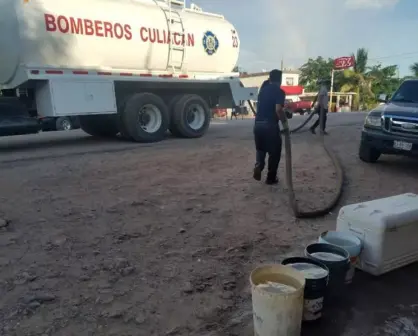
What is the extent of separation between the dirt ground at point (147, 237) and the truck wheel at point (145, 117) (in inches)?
113

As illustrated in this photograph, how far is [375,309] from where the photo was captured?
280 centimetres

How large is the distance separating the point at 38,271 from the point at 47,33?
6.89 m

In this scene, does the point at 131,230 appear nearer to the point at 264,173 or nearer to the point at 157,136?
the point at 264,173

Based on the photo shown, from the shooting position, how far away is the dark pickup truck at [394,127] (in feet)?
21.3

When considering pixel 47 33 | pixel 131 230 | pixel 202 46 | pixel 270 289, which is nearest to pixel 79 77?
pixel 47 33

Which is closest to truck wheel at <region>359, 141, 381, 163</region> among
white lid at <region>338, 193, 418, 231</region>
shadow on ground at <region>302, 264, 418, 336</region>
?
white lid at <region>338, 193, 418, 231</region>

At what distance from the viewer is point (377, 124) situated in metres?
7.05

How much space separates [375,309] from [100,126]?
33.7 feet

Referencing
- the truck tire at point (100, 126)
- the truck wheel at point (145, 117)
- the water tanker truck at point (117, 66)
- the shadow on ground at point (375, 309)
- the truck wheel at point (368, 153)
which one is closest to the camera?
the shadow on ground at point (375, 309)

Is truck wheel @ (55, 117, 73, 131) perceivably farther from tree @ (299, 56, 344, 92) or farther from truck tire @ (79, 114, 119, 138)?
tree @ (299, 56, 344, 92)

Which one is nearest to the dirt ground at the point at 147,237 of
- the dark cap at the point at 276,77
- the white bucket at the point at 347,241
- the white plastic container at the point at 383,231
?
the white bucket at the point at 347,241

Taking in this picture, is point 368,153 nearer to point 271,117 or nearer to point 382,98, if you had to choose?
point 382,98

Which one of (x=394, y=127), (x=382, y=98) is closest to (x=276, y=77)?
(x=394, y=127)

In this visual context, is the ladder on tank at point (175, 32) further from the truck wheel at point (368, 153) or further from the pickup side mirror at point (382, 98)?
the truck wheel at point (368, 153)
